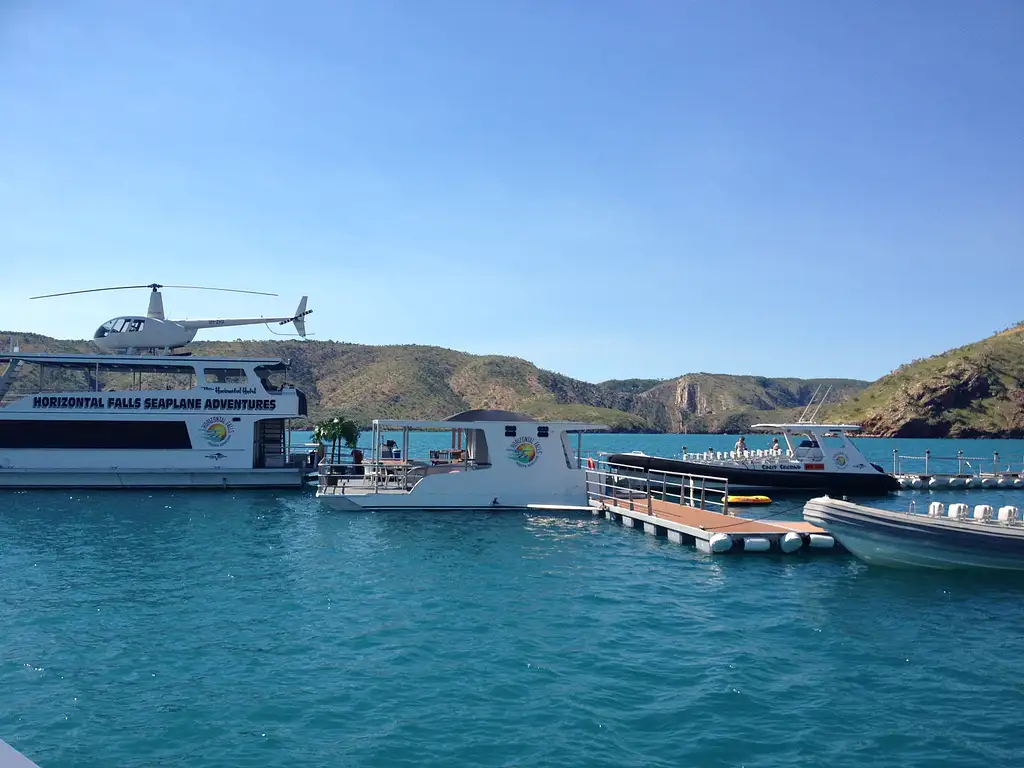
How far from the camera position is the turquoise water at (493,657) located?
8375 mm

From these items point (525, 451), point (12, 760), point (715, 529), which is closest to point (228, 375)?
point (525, 451)

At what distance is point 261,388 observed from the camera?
3203 cm

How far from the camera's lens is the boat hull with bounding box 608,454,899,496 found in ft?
107

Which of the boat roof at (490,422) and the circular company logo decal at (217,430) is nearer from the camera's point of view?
the boat roof at (490,422)

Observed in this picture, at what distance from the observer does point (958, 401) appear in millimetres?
117625

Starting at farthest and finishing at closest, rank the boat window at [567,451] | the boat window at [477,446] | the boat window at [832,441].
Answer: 1. the boat window at [832,441]
2. the boat window at [477,446]
3. the boat window at [567,451]

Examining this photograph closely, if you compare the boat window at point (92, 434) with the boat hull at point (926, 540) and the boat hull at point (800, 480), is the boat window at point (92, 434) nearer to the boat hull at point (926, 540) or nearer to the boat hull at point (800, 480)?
the boat hull at point (800, 480)

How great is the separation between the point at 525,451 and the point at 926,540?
12.5 m

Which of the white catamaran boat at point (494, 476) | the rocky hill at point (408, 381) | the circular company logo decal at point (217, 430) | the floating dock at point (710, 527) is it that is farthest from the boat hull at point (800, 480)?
the rocky hill at point (408, 381)

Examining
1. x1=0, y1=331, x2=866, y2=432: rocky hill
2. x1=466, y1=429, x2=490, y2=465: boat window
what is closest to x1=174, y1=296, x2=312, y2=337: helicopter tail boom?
x1=466, y1=429, x2=490, y2=465: boat window

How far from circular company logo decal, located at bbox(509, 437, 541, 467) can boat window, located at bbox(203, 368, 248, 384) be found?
1367 centimetres

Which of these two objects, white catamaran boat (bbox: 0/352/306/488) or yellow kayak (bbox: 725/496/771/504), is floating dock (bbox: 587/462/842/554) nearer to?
yellow kayak (bbox: 725/496/771/504)

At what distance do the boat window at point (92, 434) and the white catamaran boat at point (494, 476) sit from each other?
9476mm

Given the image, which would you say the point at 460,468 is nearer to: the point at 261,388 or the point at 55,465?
the point at 261,388
